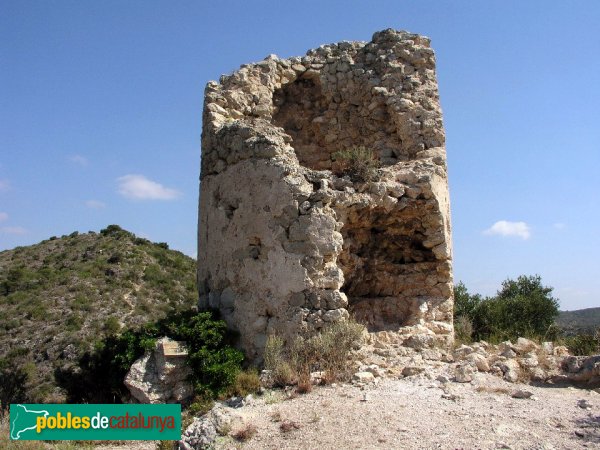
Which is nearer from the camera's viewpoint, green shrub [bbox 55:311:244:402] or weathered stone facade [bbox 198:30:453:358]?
green shrub [bbox 55:311:244:402]

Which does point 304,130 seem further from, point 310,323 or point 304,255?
point 310,323

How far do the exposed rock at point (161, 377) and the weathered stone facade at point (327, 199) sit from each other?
3.06ft

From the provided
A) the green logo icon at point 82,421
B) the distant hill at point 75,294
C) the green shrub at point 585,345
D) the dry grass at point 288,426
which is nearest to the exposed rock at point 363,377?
the dry grass at point 288,426

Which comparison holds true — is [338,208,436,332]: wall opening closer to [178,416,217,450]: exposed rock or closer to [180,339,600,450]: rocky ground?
[180,339,600,450]: rocky ground

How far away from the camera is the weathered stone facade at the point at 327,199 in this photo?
730 centimetres

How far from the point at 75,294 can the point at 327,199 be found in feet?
64.4

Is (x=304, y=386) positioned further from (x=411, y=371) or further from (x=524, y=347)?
(x=524, y=347)

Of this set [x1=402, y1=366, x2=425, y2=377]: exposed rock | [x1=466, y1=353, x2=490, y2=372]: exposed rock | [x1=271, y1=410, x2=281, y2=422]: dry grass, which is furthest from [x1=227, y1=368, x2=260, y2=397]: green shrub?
[x1=466, y1=353, x2=490, y2=372]: exposed rock

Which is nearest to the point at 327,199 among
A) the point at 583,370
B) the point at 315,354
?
the point at 315,354

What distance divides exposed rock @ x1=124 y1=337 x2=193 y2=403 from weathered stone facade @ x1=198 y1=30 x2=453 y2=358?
→ 36.7 inches

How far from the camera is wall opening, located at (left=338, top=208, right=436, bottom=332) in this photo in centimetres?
858

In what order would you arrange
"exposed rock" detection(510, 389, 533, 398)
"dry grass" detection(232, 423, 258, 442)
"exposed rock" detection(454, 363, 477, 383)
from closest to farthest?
"dry grass" detection(232, 423, 258, 442) → "exposed rock" detection(510, 389, 533, 398) → "exposed rock" detection(454, 363, 477, 383)

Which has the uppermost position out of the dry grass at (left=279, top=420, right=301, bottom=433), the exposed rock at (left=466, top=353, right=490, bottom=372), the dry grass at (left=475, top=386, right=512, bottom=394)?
the exposed rock at (left=466, top=353, right=490, bottom=372)

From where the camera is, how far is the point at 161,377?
275 inches
